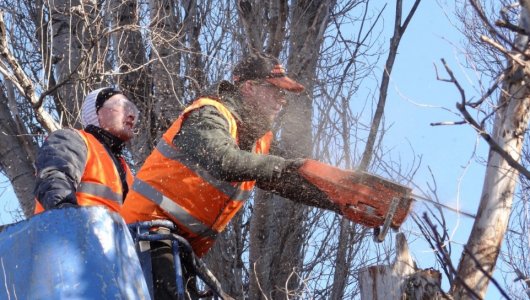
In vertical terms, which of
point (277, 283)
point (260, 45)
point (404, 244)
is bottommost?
point (277, 283)

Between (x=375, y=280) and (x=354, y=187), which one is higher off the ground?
(x=354, y=187)

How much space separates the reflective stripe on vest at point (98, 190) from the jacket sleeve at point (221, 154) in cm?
47

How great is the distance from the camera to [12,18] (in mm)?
8953

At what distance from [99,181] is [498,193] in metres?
1.96

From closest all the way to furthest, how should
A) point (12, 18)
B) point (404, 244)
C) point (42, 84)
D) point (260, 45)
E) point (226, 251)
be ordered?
point (404, 244)
point (42, 84)
point (260, 45)
point (226, 251)
point (12, 18)

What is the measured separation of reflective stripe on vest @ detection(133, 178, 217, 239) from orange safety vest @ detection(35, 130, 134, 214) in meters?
0.18

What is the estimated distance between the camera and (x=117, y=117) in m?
5.06

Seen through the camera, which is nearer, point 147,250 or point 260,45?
point 147,250

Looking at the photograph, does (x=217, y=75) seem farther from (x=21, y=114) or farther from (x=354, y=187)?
(x=354, y=187)

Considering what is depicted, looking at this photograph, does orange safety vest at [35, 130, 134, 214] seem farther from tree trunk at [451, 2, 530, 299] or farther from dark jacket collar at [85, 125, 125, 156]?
tree trunk at [451, 2, 530, 299]

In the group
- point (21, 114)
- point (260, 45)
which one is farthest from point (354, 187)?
point (21, 114)

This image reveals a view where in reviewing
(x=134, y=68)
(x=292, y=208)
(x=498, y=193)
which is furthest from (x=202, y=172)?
(x=134, y=68)

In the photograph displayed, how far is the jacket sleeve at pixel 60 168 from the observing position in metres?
4.22

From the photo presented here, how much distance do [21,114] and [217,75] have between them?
180 cm
